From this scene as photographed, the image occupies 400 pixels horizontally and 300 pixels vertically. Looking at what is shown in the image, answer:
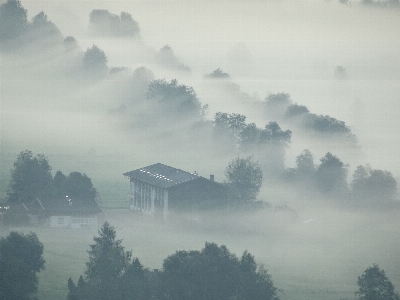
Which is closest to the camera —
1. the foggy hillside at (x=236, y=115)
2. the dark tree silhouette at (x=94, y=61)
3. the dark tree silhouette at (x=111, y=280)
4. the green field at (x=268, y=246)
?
the dark tree silhouette at (x=111, y=280)

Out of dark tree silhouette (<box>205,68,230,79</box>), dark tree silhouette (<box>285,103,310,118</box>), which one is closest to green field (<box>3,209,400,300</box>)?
dark tree silhouette (<box>285,103,310,118</box>)

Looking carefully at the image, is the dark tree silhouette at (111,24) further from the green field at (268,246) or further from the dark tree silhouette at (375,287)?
the dark tree silhouette at (375,287)

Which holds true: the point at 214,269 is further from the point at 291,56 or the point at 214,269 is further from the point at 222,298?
the point at 291,56

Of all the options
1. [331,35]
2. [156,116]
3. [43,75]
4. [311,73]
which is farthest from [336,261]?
[331,35]

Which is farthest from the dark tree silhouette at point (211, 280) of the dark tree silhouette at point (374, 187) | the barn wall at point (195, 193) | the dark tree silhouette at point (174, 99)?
the dark tree silhouette at point (174, 99)

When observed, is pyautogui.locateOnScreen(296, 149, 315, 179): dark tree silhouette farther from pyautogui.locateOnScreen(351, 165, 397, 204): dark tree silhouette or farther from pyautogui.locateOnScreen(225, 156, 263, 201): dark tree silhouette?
pyautogui.locateOnScreen(225, 156, 263, 201): dark tree silhouette

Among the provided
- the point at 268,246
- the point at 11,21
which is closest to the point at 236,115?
the point at 268,246
